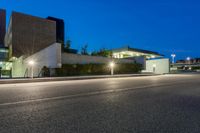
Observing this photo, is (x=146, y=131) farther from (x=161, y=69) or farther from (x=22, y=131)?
(x=161, y=69)

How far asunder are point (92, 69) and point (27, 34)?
24038 mm

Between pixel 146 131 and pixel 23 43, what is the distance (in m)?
44.1

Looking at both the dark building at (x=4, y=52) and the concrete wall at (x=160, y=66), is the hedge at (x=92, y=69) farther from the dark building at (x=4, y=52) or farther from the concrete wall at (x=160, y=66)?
the dark building at (x=4, y=52)

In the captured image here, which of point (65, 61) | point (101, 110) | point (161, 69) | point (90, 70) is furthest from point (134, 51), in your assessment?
point (101, 110)

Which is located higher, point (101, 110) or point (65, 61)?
point (65, 61)

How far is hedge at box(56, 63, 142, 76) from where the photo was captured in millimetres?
25402

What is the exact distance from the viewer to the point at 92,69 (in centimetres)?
2869

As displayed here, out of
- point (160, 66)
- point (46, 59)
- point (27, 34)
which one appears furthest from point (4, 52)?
point (160, 66)

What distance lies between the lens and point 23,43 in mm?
42469

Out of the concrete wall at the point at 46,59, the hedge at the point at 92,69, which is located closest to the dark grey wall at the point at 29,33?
the concrete wall at the point at 46,59

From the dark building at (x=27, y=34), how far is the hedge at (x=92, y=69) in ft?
68.6

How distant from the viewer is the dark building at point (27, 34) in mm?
41406

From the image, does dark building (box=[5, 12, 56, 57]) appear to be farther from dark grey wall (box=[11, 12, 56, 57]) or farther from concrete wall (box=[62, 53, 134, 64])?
concrete wall (box=[62, 53, 134, 64])

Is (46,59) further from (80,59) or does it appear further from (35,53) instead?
(80,59)
